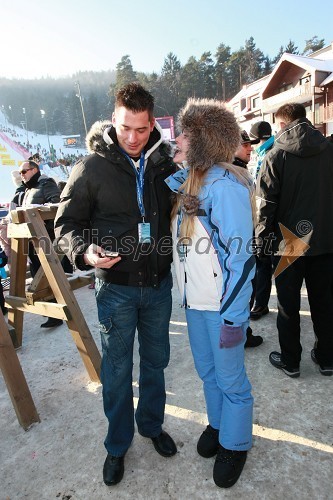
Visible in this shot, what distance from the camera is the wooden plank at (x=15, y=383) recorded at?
2.40 m

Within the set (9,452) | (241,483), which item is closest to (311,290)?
(241,483)

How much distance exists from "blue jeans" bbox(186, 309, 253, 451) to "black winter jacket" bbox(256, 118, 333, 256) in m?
1.19

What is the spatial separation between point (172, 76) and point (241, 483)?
64862 mm

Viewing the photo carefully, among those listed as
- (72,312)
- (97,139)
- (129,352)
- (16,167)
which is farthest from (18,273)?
(16,167)

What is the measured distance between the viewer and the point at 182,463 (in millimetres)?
1982

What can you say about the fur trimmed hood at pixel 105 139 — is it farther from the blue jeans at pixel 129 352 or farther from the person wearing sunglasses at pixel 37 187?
the person wearing sunglasses at pixel 37 187

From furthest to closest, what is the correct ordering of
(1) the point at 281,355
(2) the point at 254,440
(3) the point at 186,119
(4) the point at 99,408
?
1. (1) the point at 281,355
2. (4) the point at 99,408
3. (2) the point at 254,440
4. (3) the point at 186,119

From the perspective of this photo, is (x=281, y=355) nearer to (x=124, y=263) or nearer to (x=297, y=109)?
(x=124, y=263)

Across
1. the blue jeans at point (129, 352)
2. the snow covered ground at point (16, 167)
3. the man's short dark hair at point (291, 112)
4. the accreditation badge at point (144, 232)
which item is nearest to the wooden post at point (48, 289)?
the blue jeans at point (129, 352)

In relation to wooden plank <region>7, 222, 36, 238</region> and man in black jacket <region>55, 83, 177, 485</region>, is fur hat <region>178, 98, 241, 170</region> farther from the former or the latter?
wooden plank <region>7, 222, 36, 238</region>

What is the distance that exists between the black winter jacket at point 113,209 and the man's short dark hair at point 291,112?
4.66 feet

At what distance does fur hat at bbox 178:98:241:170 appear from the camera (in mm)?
1681

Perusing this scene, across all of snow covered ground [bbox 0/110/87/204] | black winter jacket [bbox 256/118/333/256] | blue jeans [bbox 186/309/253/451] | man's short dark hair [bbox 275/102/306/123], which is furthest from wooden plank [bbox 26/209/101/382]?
snow covered ground [bbox 0/110/87/204]

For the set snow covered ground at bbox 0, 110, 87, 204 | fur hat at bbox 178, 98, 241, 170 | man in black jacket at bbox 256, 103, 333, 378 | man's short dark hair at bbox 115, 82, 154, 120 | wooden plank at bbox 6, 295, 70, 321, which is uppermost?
snow covered ground at bbox 0, 110, 87, 204
